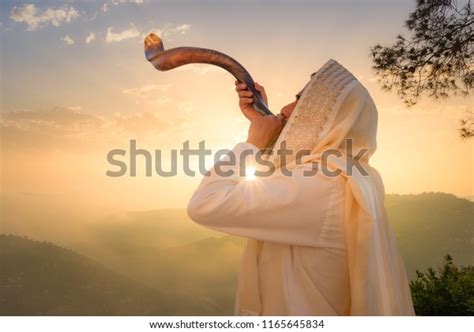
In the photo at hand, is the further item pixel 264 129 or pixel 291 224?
pixel 264 129

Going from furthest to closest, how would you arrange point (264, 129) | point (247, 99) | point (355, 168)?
point (247, 99) → point (264, 129) → point (355, 168)

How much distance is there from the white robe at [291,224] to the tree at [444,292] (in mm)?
2257

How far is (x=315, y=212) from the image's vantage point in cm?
176

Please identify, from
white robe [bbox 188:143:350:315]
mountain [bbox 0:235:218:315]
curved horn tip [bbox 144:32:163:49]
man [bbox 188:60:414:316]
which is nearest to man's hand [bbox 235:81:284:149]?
man [bbox 188:60:414:316]

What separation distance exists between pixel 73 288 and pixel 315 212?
11.8 feet

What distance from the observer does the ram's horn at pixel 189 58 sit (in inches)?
90.2

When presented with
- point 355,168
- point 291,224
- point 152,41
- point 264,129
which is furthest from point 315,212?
point 152,41


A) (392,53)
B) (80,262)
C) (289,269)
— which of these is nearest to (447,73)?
(392,53)

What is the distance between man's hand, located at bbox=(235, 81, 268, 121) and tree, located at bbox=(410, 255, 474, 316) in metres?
2.51

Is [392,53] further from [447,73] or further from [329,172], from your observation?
[329,172]

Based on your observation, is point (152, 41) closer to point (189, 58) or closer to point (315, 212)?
point (189, 58)

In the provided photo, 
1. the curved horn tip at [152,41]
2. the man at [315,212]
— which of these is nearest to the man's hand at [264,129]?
the man at [315,212]

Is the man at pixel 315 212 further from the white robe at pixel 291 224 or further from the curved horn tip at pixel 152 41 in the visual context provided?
the curved horn tip at pixel 152 41

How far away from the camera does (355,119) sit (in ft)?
6.05
